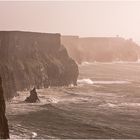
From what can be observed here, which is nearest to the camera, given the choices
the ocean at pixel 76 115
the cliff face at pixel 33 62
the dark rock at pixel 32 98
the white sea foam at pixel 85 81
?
the ocean at pixel 76 115

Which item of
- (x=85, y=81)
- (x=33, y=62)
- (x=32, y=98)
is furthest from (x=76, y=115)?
(x=85, y=81)

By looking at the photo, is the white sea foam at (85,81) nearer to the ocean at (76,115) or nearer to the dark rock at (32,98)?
the ocean at (76,115)

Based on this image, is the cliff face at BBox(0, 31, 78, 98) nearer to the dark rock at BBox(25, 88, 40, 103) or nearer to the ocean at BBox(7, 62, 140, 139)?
the ocean at BBox(7, 62, 140, 139)

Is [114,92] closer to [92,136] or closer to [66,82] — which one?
[66,82]

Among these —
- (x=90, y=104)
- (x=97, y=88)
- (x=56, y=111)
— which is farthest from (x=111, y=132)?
(x=97, y=88)

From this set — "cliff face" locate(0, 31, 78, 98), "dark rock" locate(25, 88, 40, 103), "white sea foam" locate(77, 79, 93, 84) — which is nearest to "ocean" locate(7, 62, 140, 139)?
"dark rock" locate(25, 88, 40, 103)

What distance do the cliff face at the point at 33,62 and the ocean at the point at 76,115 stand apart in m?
4.48

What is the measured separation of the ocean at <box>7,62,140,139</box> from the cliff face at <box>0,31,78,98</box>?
14.7 ft

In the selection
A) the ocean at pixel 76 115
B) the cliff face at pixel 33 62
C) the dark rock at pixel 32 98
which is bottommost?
the ocean at pixel 76 115

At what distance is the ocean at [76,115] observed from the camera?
61750 mm

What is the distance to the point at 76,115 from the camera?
75.1 m

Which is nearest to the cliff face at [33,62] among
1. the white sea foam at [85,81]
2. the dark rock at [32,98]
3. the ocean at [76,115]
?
the ocean at [76,115]

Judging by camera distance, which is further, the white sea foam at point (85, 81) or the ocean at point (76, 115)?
the white sea foam at point (85, 81)

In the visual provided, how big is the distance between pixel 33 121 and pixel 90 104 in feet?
72.4
